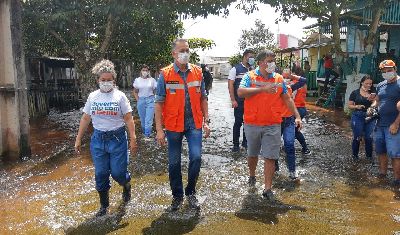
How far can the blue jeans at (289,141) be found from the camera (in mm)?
6164

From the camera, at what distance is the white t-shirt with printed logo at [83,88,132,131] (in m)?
4.67

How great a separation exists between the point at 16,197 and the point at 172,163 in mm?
2340

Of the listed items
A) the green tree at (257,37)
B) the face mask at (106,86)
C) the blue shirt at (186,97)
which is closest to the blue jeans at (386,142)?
the blue shirt at (186,97)

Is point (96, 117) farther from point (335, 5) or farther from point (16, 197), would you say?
point (335, 5)

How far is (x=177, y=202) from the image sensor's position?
16.2 ft

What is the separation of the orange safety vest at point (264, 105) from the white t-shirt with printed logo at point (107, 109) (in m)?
1.56

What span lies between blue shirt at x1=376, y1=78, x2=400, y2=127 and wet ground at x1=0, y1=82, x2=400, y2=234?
93 cm

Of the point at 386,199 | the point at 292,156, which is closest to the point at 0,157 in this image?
the point at 292,156

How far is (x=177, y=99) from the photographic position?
479 cm

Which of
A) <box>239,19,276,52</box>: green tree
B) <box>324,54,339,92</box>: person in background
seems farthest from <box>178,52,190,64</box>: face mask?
<box>239,19,276,52</box>: green tree

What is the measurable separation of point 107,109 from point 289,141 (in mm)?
2859

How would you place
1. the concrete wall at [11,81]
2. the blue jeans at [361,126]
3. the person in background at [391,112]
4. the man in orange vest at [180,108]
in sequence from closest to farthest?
the man in orange vest at [180,108]
the person in background at [391,112]
the blue jeans at [361,126]
the concrete wall at [11,81]

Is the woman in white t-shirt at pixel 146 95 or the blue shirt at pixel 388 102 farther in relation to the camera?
the woman in white t-shirt at pixel 146 95

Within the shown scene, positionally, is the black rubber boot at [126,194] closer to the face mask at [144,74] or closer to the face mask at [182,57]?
the face mask at [182,57]
